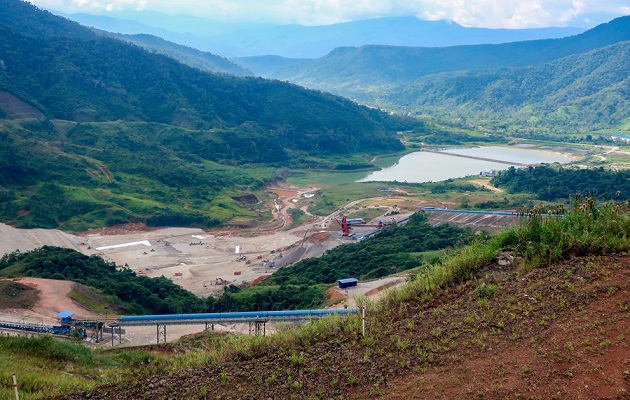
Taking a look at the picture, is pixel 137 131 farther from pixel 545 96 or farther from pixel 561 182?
pixel 545 96

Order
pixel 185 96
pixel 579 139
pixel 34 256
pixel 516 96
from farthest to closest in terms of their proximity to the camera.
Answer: pixel 516 96, pixel 579 139, pixel 185 96, pixel 34 256

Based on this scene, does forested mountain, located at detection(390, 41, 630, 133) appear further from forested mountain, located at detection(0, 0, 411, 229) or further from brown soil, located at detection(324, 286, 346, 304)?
brown soil, located at detection(324, 286, 346, 304)

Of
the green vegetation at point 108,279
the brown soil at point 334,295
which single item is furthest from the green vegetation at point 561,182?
the green vegetation at point 108,279

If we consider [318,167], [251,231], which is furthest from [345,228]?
[318,167]

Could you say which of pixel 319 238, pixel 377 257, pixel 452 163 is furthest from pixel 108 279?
pixel 452 163

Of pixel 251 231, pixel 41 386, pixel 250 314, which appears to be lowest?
pixel 251 231

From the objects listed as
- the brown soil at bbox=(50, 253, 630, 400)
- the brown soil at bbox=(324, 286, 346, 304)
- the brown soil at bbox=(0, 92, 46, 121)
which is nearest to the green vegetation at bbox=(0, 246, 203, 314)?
the brown soil at bbox=(324, 286, 346, 304)

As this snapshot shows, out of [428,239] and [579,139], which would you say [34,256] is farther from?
[579,139]
